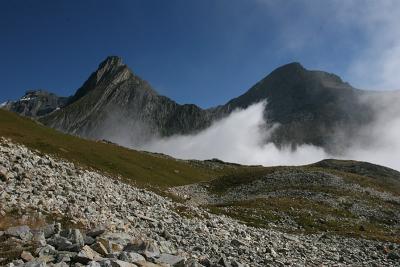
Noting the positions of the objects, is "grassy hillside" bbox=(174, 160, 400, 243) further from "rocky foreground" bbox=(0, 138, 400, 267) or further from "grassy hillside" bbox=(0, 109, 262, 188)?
"rocky foreground" bbox=(0, 138, 400, 267)

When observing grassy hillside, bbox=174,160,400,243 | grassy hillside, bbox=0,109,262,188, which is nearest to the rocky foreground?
grassy hillside, bbox=174,160,400,243

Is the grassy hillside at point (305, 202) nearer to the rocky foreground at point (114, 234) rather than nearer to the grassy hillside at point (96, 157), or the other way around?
the grassy hillside at point (96, 157)

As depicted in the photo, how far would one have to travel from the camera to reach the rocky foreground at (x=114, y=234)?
640 inches

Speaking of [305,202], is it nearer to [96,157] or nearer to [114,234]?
[96,157]

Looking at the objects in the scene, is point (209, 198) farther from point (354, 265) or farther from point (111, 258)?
point (111, 258)

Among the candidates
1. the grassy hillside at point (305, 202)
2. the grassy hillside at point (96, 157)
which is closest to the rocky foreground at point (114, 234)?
the grassy hillside at point (305, 202)

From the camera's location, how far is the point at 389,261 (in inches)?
1261

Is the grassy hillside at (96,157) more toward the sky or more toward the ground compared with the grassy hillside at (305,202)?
more toward the sky

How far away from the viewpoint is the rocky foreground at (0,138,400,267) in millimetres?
16250

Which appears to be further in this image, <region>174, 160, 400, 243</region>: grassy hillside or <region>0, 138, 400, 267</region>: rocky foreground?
<region>174, 160, 400, 243</region>: grassy hillside

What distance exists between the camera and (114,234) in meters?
20.3

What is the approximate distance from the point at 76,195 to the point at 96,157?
65880 mm

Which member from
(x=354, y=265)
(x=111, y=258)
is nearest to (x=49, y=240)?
(x=111, y=258)

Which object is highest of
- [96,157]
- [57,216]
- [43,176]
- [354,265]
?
[96,157]
